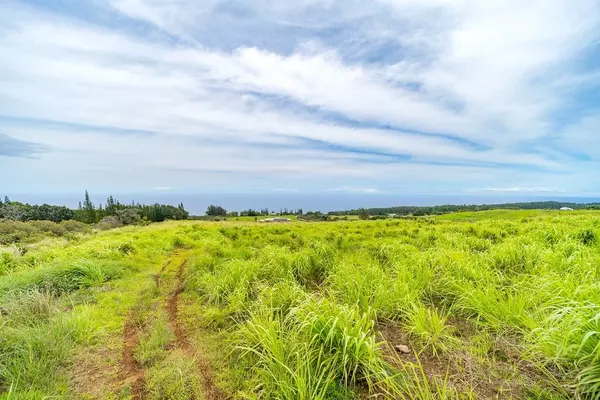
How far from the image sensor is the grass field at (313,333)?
125 inches

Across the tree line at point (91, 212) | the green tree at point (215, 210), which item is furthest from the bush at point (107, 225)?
the green tree at point (215, 210)

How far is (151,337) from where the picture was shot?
4.77 m

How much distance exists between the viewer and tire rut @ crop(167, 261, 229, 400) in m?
3.55

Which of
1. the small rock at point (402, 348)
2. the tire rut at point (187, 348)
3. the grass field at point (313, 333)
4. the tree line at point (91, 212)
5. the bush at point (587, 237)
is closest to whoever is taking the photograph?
the grass field at point (313, 333)

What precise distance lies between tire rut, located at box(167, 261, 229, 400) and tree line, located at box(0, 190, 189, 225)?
182 feet

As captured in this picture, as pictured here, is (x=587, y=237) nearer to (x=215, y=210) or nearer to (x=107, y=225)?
(x=107, y=225)

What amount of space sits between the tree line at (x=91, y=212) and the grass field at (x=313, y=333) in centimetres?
5563

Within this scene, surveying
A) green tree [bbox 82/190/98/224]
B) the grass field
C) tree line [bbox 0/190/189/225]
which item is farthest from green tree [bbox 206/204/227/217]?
the grass field

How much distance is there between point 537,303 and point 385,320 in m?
2.38

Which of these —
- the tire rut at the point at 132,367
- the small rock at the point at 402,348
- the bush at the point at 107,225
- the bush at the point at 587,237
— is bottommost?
the tire rut at the point at 132,367

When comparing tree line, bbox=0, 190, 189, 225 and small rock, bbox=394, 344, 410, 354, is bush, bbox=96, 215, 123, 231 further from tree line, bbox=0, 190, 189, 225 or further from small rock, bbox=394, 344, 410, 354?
small rock, bbox=394, 344, 410, 354

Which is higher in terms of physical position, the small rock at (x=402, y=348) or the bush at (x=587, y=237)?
the bush at (x=587, y=237)

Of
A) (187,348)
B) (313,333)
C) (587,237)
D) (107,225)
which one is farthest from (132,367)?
(107,225)

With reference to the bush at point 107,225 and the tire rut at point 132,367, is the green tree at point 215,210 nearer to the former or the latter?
the bush at point 107,225
